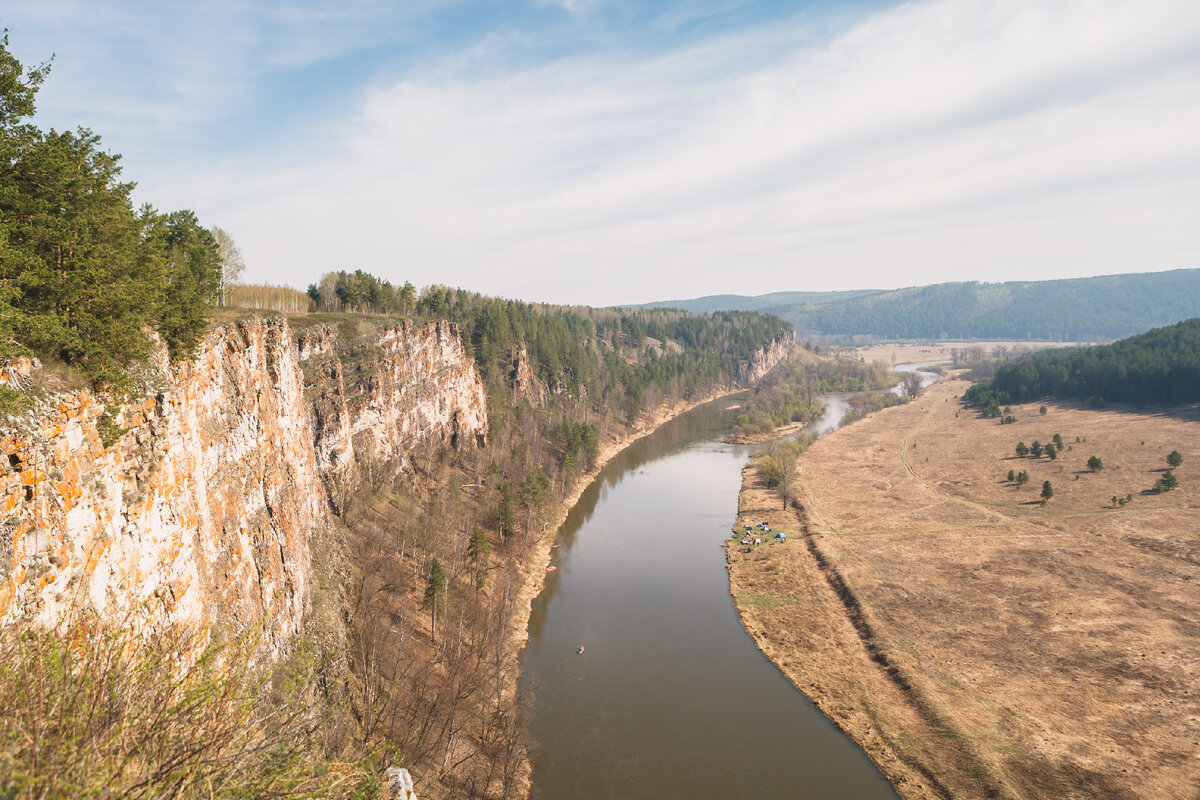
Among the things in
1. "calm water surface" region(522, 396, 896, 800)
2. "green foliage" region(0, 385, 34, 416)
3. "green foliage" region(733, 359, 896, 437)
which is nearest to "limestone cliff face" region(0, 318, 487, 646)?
"green foliage" region(0, 385, 34, 416)

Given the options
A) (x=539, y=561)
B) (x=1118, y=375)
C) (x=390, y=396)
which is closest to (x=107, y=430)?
(x=539, y=561)

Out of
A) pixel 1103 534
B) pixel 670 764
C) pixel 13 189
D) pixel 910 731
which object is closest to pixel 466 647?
pixel 670 764

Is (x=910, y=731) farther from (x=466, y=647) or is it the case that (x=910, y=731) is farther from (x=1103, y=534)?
(x=1103, y=534)

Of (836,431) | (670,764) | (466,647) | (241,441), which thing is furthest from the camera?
(836,431)

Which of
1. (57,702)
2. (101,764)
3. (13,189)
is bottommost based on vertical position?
(101,764)

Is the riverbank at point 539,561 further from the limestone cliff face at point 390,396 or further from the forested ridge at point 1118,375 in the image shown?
the forested ridge at point 1118,375

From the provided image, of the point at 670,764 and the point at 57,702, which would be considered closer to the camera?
the point at 57,702
